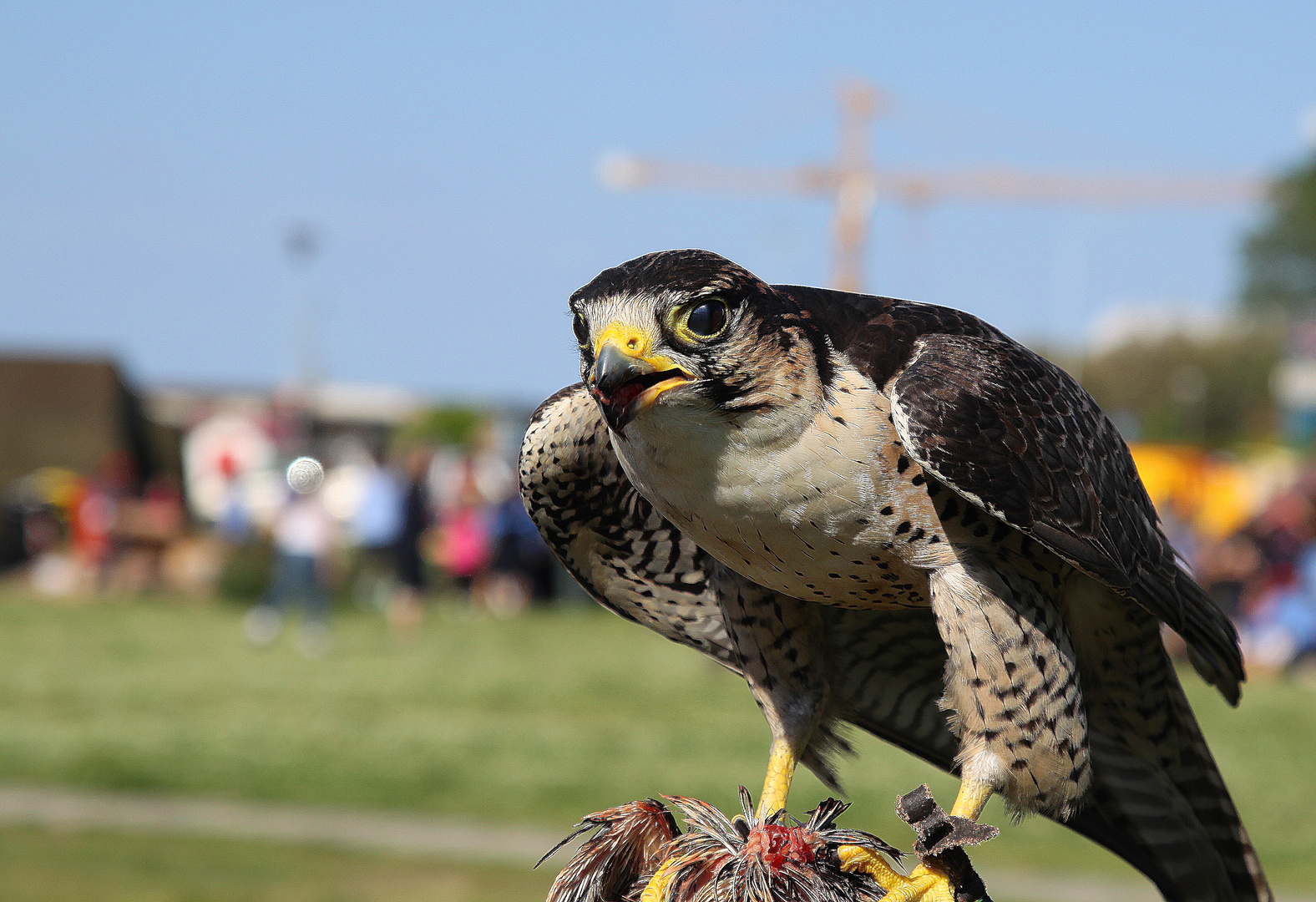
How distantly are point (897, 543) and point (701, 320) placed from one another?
0.53 m

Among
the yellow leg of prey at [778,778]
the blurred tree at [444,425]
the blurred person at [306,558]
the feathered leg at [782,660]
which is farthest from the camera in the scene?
the blurred tree at [444,425]

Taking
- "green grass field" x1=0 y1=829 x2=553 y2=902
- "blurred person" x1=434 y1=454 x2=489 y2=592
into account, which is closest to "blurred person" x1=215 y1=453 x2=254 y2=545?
"blurred person" x1=434 y1=454 x2=489 y2=592

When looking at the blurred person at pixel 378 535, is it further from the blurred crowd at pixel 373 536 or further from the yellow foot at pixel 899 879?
the yellow foot at pixel 899 879

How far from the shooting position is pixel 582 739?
9.84 m

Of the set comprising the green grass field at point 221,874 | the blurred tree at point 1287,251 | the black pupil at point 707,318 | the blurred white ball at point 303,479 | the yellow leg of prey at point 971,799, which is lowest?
the blurred tree at point 1287,251

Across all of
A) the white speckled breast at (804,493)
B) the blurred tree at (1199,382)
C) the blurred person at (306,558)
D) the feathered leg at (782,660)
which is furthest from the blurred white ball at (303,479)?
the blurred tree at (1199,382)

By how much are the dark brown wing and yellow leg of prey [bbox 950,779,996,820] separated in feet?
1.40

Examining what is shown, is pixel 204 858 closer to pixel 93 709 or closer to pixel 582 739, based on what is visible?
pixel 582 739

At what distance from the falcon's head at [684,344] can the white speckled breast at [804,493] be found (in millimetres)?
31

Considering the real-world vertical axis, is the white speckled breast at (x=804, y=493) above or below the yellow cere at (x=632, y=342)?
below

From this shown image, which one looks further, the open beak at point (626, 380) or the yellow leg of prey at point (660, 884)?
the yellow leg of prey at point (660, 884)

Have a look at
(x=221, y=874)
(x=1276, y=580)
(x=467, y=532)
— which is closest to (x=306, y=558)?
(x=467, y=532)

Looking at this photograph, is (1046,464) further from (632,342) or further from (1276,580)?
(1276,580)

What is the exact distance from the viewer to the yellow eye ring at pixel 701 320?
2.24m
